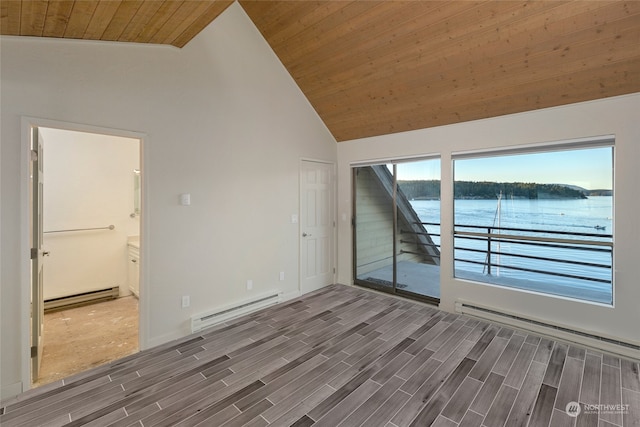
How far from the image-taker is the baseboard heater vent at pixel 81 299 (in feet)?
13.2

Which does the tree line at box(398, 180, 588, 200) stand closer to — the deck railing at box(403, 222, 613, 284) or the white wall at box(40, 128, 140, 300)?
the deck railing at box(403, 222, 613, 284)

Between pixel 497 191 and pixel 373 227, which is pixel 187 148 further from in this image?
pixel 497 191

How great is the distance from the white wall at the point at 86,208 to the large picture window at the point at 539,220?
5.00 m

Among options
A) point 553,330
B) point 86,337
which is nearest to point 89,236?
point 86,337

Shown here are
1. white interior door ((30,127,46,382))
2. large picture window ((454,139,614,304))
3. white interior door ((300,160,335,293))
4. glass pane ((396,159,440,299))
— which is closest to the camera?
white interior door ((30,127,46,382))

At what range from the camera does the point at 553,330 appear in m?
3.09

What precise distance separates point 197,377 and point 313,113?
12.8ft

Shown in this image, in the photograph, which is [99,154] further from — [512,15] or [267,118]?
[512,15]

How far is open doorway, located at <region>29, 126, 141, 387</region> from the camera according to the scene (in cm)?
376

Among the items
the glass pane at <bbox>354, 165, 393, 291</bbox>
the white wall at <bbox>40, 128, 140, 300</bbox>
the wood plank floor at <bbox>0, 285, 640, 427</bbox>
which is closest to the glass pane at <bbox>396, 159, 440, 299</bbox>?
the glass pane at <bbox>354, 165, 393, 291</bbox>

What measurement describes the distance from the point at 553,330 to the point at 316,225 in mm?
3309

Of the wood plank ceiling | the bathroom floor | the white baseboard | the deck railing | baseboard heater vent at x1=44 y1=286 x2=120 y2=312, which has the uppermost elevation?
the wood plank ceiling

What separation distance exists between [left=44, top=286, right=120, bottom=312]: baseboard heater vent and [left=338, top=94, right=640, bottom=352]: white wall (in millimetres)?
5007

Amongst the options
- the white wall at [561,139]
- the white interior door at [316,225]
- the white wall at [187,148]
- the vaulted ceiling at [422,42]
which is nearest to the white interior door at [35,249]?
the white wall at [187,148]
